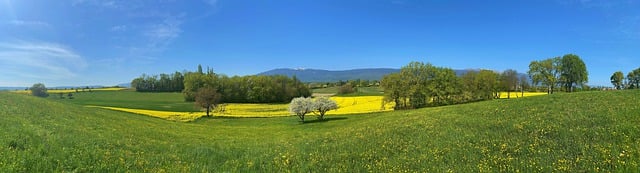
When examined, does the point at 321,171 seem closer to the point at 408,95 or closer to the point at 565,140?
the point at 565,140

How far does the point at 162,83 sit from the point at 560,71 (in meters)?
170

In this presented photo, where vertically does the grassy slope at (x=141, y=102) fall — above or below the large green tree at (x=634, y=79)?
below

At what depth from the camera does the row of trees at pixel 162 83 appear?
162625 millimetres

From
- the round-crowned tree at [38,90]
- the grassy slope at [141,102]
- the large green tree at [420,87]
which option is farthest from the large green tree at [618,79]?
the round-crowned tree at [38,90]

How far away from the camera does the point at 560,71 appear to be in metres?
85.9

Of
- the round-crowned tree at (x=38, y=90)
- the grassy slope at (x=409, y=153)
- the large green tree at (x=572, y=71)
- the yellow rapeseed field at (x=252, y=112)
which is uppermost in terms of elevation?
the large green tree at (x=572, y=71)

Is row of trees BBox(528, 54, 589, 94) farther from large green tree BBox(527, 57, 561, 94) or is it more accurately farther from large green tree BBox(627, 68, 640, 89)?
large green tree BBox(627, 68, 640, 89)

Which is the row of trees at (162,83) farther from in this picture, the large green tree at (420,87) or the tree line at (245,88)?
the large green tree at (420,87)

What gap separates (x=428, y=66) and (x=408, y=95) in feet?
35.0

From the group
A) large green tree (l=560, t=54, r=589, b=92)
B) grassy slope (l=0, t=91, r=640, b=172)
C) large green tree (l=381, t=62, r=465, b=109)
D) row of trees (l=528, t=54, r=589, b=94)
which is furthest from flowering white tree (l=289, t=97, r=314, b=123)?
large green tree (l=560, t=54, r=589, b=92)

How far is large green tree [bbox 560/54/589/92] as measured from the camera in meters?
84.8

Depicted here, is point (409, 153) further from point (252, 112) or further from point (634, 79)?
point (634, 79)

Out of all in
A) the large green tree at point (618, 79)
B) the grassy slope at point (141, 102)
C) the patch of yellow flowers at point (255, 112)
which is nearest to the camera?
the patch of yellow flowers at point (255, 112)

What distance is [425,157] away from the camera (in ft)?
37.9
